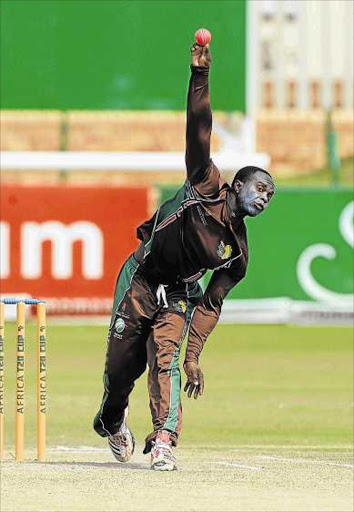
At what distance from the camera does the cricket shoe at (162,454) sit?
9.82 meters

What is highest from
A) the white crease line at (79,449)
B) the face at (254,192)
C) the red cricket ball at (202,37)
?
the red cricket ball at (202,37)

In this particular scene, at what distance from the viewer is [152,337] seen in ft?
33.3

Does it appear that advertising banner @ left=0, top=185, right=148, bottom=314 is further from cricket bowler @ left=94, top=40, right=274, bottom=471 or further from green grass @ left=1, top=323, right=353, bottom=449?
cricket bowler @ left=94, top=40, right=274, bottom=471

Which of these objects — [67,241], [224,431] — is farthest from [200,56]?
[67,241]

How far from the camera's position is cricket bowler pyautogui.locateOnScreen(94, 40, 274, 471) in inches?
384

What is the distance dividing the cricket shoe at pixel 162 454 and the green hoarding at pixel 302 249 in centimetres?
1570

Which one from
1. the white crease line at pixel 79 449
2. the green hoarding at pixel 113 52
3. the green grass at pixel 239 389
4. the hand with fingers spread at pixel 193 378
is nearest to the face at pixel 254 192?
the hand with fingers spread at pixel 193 378

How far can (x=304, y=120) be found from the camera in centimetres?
4056

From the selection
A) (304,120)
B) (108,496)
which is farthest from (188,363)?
(304,120)

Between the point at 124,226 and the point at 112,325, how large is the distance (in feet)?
50.4

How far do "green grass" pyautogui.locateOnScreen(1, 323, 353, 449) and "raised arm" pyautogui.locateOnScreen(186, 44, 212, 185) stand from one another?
4.20m

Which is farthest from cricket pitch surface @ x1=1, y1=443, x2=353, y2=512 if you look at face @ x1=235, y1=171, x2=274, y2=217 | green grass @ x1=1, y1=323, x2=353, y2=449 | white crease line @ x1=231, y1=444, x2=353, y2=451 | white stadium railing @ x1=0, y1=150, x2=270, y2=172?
white stadium railing @ x1=0, y1=150, x2=270, y2=172

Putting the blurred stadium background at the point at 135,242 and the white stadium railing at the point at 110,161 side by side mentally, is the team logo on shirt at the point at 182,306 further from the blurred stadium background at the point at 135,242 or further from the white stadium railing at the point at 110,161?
the white stadium railing at the point at 110,161

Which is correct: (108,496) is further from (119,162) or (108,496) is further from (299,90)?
(299,90)
